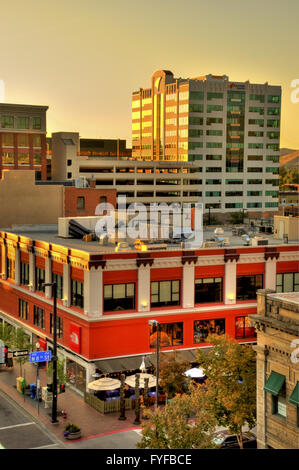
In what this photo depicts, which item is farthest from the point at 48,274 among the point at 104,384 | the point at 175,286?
the point at 104,384

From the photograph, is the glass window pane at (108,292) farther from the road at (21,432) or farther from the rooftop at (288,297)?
the rooftop at (288,297)

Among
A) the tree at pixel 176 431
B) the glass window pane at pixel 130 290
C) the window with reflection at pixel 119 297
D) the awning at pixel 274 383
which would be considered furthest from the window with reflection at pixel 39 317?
the awning at pixel 274 383

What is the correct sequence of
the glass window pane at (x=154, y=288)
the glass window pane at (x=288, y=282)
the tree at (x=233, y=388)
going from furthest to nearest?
the glass window pane at (x=288, y=282) < the glass window pane at (x=154, y=288) < the tree at (x=233, y=388)

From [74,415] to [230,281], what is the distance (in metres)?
16.9

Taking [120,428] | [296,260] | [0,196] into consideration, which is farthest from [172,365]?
[0,196]

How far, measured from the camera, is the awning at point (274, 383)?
106 ft

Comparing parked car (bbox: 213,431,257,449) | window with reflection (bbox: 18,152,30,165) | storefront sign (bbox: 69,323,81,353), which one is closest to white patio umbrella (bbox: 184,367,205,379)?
parked car (bbox: 213,431,257,449)

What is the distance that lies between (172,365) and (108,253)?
31.7ft

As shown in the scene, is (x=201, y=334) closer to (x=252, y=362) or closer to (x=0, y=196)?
(x=252, y=362)

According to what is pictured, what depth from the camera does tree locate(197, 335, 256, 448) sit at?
36469 millimetres

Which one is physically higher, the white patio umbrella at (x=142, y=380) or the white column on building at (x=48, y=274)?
the white column on building at (x=48, y=274)

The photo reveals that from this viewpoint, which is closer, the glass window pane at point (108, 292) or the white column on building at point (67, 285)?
the glass window pane at point (108, 292)

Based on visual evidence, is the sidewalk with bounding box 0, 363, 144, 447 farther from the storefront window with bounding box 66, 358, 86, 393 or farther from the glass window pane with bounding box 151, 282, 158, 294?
the glass window pane with bounding box 151, 282, 158, 294

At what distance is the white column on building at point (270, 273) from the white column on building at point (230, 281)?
2839mm
